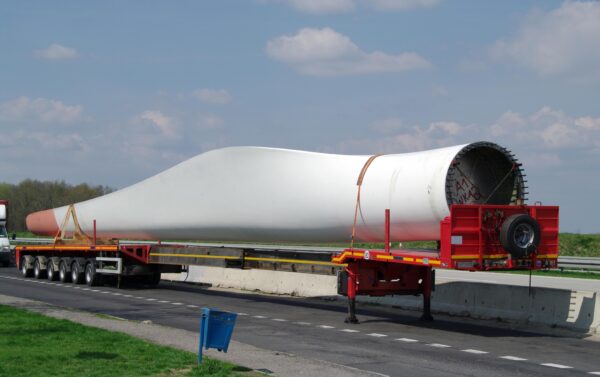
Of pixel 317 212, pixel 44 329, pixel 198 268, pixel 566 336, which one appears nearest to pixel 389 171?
pixel 317 212

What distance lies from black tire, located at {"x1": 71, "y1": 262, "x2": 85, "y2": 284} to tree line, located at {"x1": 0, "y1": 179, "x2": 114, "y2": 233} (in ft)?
87.2

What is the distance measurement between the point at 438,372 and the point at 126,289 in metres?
17.5

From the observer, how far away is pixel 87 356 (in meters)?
11.8

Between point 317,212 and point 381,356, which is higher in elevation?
point 317,212

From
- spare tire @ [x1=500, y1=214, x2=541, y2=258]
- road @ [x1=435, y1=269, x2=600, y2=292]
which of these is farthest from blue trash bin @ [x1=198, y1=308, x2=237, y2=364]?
road @ [x1=435, y1=269, x2=600, y2=292]

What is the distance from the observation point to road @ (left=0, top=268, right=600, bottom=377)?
12.2m

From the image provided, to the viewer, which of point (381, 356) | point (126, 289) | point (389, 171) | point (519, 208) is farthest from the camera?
point (126, 289)

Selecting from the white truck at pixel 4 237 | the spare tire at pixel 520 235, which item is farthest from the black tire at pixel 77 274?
the spare tire at pixel 520 235

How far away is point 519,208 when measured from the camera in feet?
50.9

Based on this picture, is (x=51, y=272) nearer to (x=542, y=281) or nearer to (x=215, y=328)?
(x=542, y=281)

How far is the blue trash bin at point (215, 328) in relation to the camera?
432 inches

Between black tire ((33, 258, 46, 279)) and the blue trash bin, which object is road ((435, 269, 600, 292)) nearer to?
black tire ((33, 258, 46, 279))

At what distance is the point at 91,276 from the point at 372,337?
15382 mm

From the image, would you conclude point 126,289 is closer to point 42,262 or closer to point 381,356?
point 42,262
